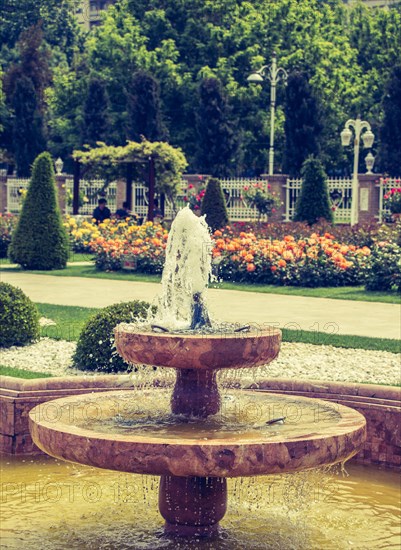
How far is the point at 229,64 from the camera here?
50.0 m

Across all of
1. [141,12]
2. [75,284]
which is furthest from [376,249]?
[141,12]

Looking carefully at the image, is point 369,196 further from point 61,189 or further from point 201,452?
point 201,452

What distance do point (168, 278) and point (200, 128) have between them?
39.2 metres

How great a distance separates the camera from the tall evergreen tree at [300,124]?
1687 inches

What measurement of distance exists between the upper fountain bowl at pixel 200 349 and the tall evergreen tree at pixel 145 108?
39.2 m

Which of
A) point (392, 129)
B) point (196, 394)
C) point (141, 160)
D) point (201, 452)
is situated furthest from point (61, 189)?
point (201, 452)

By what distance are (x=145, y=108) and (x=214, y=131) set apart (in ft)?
9.72

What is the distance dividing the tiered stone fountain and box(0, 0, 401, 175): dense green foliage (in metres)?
40.7

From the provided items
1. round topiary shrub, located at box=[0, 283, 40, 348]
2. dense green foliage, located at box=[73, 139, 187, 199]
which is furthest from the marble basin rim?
dense green foliage, located at box=[73, 139, 187, 199]

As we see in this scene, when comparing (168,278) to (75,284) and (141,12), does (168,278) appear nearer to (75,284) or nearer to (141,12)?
(75,284)

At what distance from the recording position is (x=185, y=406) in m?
6.92

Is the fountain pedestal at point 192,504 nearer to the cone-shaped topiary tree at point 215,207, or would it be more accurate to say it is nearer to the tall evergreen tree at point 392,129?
the cone-shaped topiary tree at point 215,207

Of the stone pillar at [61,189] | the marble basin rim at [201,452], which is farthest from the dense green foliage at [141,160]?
the marble basin rim at [201,452]

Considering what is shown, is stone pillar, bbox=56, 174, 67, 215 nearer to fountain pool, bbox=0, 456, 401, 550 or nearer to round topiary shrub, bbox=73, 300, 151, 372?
round topiary shrub, bbox=73, 300, 151, 372
